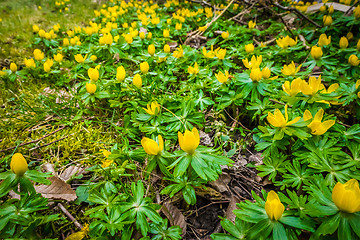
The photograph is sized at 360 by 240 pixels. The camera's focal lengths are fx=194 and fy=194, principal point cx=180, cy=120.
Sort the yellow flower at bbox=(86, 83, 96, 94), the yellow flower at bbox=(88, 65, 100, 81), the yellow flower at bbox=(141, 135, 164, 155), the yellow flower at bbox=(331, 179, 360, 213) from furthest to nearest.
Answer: the yellow flower at bbox=(88, 65, 100, 81) → the yellow flower at bbox=(86, 83, 96, 94) → the yellow flower at bbox=(141, 135, 164, 155) → the yellow flower at bbox=(331, 179, 360, 213)

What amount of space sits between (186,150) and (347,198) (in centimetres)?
76

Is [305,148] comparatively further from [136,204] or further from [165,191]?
[136,204]

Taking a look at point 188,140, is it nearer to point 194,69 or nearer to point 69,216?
point 69,216

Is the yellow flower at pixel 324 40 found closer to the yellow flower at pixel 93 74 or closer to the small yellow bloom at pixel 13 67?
the yellow flower at pixel 93 74

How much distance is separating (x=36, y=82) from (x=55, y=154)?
1.59 metres

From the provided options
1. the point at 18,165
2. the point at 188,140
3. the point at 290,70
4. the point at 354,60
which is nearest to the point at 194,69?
the point at 290,70

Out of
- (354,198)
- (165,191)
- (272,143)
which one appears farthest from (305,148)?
(165,191)

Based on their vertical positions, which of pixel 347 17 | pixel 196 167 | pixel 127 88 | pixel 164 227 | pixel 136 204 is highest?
pixel 347 17

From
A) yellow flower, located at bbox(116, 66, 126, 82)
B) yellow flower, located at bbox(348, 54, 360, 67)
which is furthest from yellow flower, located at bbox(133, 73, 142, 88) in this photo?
yellow flower, located at bbox(348, 54, 360, 67)

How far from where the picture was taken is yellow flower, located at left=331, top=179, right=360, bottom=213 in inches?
31.3

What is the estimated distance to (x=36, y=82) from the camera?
106 inches

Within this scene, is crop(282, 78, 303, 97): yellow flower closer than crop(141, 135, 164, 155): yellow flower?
No

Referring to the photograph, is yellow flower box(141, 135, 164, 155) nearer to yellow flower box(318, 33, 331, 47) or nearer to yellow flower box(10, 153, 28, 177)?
yellow flower box(10, 153, 28, 177)

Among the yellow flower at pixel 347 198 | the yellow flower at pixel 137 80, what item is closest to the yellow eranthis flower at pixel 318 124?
the yellow flower at pixel 347 198
